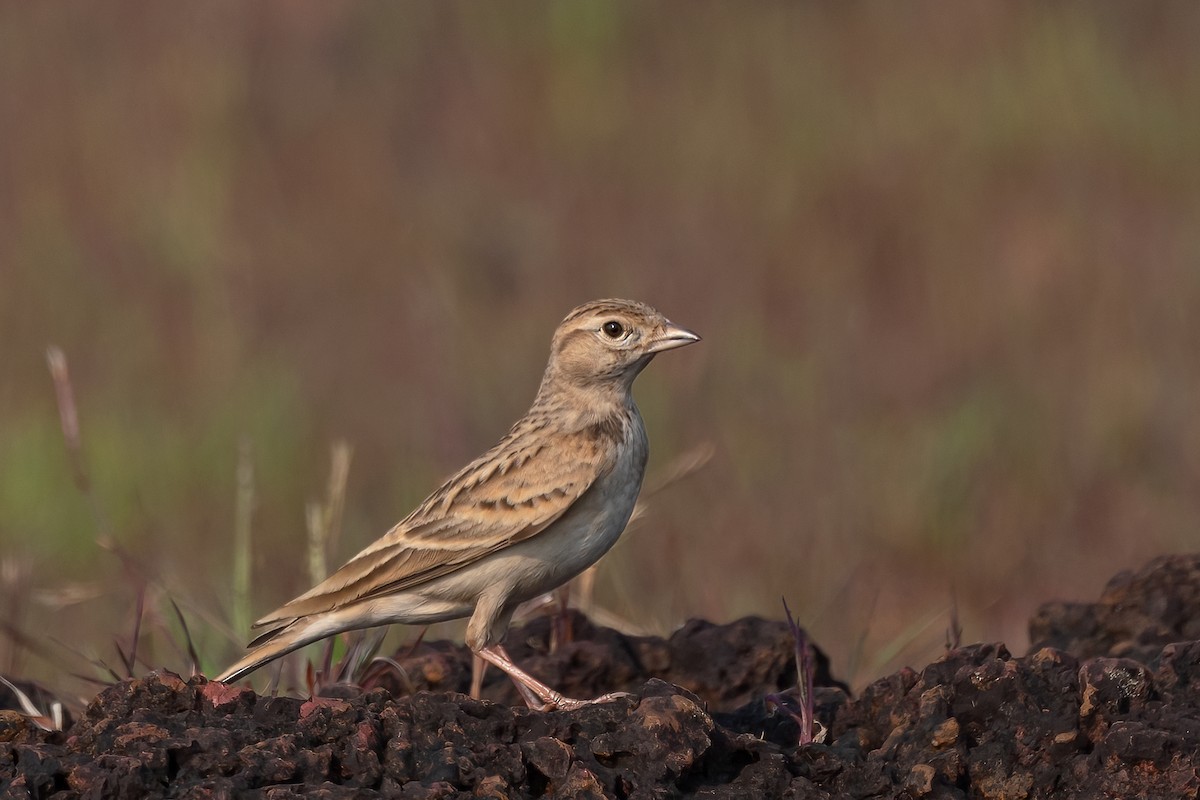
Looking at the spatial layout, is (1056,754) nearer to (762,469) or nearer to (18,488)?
(762,469)

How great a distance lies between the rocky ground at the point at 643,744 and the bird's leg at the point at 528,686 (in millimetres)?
602

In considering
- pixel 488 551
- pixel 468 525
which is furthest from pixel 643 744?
pixel 468 525

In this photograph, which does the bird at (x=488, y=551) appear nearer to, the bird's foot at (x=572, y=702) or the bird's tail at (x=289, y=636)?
the bird's tail at (x=289, y=636)

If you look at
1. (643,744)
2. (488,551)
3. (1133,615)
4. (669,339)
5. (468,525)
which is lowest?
(643,744)

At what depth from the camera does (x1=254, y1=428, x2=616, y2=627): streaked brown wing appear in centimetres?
581

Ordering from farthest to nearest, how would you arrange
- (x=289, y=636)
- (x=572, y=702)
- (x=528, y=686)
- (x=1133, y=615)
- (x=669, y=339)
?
(x=669, y=339)
(x=1133, y=615)
(x=289, y=636)
(x=528, y=686)
(x=572, y=702)

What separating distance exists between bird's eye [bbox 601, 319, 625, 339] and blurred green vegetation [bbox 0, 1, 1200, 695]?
75.5 inches

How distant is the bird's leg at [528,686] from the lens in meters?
5.27

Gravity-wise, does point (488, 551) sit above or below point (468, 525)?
below

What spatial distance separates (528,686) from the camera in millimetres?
5512

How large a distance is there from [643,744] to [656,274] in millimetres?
10027

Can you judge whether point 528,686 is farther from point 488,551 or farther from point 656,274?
point 656,274

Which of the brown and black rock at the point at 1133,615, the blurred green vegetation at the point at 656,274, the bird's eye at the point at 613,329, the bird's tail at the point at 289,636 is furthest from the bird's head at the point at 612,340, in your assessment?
the blurred green vegetation at the point at 656,274

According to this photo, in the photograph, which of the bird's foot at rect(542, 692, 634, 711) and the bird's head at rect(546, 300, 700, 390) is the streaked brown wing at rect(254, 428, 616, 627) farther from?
the bird's foot at rect(542, 692, 634, 711)
